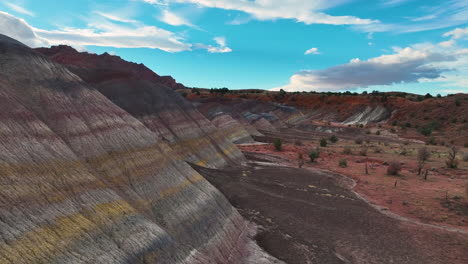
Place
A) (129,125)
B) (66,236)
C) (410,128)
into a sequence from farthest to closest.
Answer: (410,128), (129,125), (66,236)

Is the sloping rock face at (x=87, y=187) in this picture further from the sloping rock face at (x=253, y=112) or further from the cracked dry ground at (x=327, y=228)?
the sloping rock face at (x=253, y=112)

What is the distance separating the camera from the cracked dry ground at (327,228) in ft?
53.0

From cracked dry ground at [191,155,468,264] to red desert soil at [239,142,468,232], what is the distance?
2193mm

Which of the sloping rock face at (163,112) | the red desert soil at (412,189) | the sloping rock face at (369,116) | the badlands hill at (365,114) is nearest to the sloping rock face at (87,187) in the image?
the sloping rock face at (163,112)

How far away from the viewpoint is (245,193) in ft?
82.1

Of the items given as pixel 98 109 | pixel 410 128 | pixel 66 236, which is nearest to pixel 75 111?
pixel 98 109

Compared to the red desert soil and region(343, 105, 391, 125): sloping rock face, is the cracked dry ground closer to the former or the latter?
the red desert soil

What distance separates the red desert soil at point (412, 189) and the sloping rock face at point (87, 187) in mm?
13374

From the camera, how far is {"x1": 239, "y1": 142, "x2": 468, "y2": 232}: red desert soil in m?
22.3

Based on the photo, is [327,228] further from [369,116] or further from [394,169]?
[369,116]

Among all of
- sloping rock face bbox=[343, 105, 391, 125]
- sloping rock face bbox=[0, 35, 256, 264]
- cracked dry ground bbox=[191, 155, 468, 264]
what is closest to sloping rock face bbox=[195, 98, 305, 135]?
sloping rock face bbox=[343, 105, 391, 125]

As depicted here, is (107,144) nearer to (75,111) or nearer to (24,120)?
(75,111)

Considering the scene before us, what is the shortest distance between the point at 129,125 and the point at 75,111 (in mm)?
3048

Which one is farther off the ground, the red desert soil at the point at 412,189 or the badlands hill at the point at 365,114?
the badlands hill at the point at 365,114
